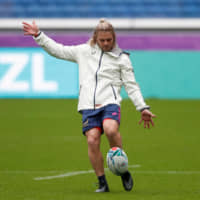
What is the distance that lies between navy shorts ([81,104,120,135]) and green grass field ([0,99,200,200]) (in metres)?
0.64

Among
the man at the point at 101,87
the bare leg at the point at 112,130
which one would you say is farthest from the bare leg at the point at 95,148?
the bare leg at the point at 112,130

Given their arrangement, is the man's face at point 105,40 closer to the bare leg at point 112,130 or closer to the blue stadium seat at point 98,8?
the bare leg at point 112,130

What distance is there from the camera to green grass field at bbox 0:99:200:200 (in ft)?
20.9

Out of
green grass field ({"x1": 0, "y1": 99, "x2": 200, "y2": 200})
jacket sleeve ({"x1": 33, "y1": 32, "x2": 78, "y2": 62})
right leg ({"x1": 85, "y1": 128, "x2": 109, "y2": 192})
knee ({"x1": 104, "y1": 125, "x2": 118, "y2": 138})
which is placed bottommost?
green grass field ({"x1": 0, "y1": 99, "x2": 200, "y2": 200})

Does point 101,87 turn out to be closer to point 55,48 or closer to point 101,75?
point 101,75

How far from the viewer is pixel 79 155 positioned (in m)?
9.77

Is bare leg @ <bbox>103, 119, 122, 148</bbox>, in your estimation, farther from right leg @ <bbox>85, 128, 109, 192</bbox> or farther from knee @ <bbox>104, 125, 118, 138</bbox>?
right leg @ <bbox>85, 128, 109, 192</bbox>

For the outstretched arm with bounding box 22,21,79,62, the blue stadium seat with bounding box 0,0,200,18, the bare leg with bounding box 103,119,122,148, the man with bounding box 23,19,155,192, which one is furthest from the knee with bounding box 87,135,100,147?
the blue stadium seat with bounding box 0,0,200,18

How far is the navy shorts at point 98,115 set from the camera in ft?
20.7

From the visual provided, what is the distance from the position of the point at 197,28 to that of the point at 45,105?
6.86 meters

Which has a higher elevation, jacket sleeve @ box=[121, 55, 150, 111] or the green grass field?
jacket sleeve @ box=[121, 55, 150, 111]

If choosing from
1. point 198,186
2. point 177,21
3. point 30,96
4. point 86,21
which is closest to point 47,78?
point 30,96

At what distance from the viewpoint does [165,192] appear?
6277 mm

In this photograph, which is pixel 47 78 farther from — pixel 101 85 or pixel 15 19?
pixel 101 85
